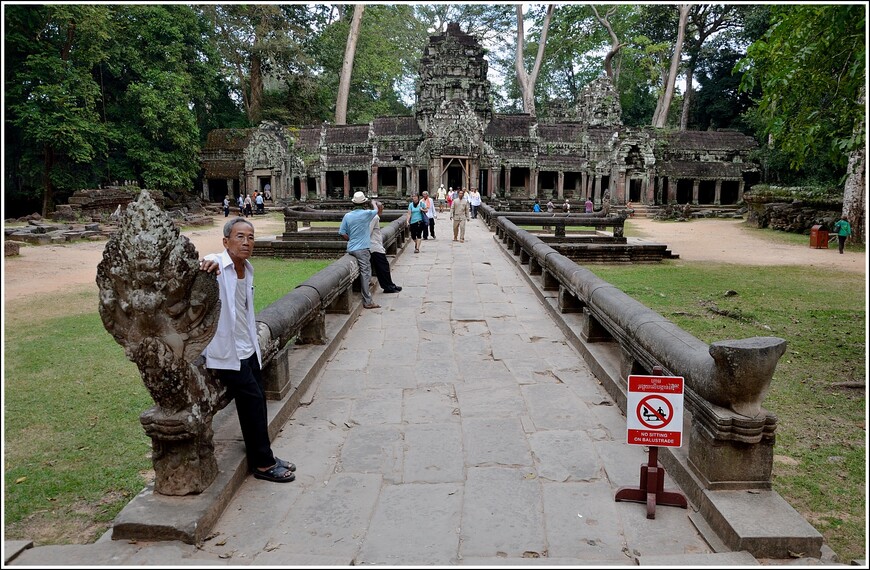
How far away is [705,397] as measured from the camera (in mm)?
3389

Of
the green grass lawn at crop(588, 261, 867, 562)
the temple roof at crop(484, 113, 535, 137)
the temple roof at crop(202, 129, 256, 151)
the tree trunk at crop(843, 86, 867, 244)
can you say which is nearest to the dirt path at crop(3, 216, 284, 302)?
the green grass lawn at crop(588, 261, 867, 562)

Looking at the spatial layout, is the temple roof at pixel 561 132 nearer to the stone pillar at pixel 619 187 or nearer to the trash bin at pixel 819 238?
the stone pillar at pixel 619 187

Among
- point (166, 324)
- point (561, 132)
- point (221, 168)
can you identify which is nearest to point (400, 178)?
point (561, 132)

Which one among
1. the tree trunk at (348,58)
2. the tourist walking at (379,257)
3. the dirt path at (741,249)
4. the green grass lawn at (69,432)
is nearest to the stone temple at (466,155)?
Result: the tree trunk at (348,58)

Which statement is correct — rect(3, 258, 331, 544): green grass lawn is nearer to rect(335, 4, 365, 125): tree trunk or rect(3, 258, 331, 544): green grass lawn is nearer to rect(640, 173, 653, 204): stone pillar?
rect(335, 4, 365, 125): tree trunk

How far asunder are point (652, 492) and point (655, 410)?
17.6 inches

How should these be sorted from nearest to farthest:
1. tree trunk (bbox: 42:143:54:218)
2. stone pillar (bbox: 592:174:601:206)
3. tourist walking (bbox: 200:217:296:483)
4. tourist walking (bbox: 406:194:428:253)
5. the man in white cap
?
1. tourist walking (bbox: 200:217:296:483)
2. the man in white cap
3. tourist walking (bbox: 406:194:428:253)
4. tree trunk (bbox: 42:143:54:218)
5. stone pillar (bbox: 592:174:601:206)

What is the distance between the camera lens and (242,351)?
3.62m

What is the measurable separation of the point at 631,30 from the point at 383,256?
45.0m

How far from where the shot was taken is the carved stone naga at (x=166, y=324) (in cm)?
301

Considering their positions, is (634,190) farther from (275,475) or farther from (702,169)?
(275,475)

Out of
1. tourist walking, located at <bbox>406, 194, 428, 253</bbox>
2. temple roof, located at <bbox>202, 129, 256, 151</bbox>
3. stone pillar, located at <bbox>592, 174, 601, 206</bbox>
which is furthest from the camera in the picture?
temple roof, located at <bbox>202, 129, 256, 151</bbox>

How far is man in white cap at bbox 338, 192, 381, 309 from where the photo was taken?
8430mm

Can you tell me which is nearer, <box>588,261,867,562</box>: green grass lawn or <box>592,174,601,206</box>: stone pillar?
<box>588,261,867,562</box>: green grass lawn
